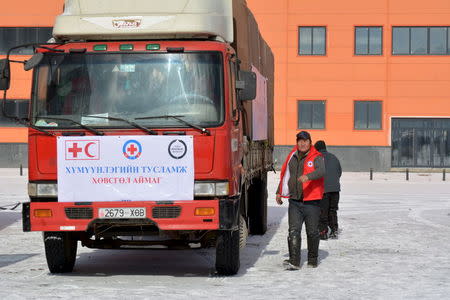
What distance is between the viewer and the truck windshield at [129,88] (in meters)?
10.6

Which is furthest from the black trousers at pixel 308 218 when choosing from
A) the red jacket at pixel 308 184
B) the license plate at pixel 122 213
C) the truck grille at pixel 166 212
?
the license plate at pixel 122 213

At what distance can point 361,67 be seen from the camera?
52969 mm

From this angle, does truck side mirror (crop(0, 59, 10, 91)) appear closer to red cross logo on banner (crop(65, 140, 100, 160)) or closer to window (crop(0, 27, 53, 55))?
red cross logo on banner (crop(65, 140, 100, 160))

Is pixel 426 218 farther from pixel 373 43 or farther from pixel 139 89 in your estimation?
pixel 373 43

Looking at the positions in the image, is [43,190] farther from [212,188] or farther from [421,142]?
[421,142]

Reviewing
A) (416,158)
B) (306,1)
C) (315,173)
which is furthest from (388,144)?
(315,173)

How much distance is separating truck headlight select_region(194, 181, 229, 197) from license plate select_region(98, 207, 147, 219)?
67 centimetres

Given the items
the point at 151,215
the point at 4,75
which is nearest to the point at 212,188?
the point at 151,215

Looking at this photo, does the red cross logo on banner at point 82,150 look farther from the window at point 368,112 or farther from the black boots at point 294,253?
the window at point 368,112

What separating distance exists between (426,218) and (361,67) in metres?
33.7

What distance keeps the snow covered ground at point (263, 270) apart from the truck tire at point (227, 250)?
159 mm

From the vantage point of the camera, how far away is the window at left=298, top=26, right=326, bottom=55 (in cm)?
5325

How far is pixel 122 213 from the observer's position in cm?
1060

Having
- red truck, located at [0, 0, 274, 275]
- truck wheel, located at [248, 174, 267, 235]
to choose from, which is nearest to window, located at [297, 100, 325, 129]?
truck wheel, located at [248, 174, 267, 235]
